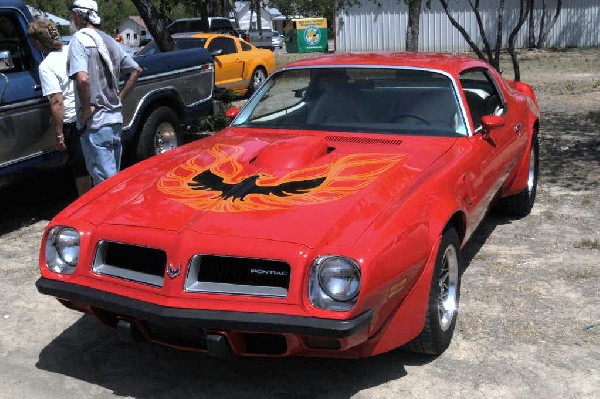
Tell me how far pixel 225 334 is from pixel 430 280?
1.03 m

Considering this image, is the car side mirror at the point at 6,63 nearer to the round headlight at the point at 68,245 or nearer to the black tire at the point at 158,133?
the black tire at the point at 158,133

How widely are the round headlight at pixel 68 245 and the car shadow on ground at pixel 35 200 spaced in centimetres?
312

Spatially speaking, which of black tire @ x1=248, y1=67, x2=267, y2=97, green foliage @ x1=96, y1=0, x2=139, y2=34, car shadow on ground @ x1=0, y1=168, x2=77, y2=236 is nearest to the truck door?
black tire @ x1=248, y1=67, x2=267, y2=97

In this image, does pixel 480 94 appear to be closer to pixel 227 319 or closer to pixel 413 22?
pixel 227 319

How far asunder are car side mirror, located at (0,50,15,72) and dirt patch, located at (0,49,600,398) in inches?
60.5

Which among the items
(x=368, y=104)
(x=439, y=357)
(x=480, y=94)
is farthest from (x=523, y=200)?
(x=439, y=357)

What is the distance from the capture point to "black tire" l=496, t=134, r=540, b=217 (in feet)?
20.2

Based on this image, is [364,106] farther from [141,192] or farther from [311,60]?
[141,192]

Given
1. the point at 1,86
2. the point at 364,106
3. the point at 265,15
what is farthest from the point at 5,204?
the point at 265,15

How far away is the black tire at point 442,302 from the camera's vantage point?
368cm

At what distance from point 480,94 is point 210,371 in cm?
279

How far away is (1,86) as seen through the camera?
20.1 feet

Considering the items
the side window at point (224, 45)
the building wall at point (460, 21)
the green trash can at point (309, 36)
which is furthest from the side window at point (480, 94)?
the green trash can at point (309, 36)

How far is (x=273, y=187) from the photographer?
386 cm
